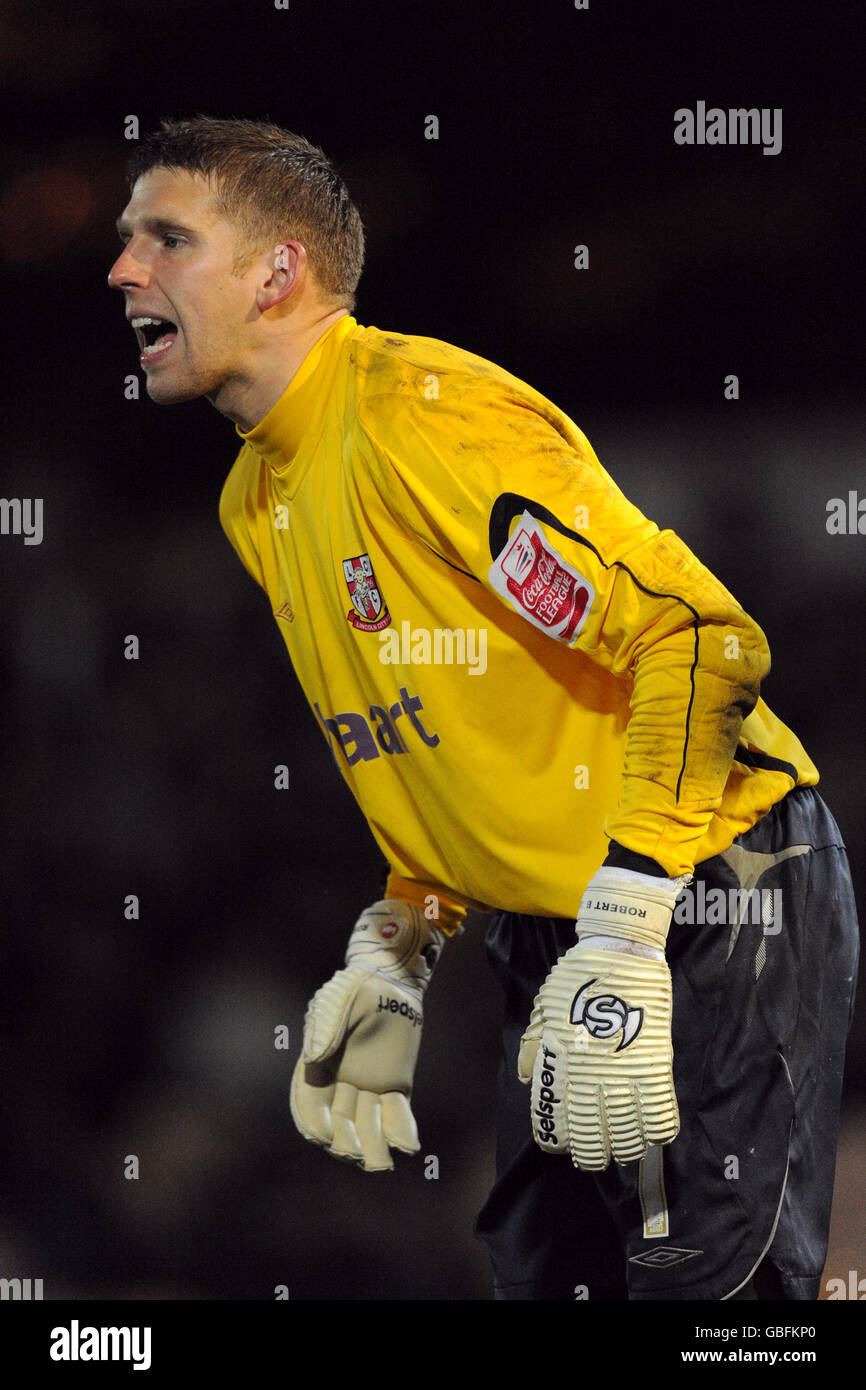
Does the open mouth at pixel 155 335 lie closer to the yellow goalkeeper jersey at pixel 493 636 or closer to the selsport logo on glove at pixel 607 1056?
the yellow goalkeeper jersey at pixel 493 636

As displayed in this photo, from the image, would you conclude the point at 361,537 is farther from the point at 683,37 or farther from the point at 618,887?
the point at 683,37

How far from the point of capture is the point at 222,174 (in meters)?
1.36

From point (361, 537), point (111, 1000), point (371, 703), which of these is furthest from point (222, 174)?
point (111, 1000)

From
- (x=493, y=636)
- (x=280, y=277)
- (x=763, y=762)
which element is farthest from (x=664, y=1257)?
(x=280, y=277)

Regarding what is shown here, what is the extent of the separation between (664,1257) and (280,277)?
0.89 metres

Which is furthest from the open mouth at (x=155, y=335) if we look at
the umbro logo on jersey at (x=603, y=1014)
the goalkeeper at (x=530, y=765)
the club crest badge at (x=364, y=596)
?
the umbro logo on jersey at (x=603, y=1014)

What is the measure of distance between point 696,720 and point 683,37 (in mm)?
848

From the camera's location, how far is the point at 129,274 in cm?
134

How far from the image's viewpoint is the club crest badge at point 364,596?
4.25 feet

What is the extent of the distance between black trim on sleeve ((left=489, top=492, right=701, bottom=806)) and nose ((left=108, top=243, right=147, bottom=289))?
1.37 ft

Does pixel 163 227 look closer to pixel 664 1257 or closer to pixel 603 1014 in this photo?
pixel 603 1014

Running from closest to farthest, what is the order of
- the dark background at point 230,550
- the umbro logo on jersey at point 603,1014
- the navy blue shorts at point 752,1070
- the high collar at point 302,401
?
the umbro logo on jersey at point 603,1014
the navy blue shorts at point 752,1070
the high collar at point 302,401
the dark background at point 230,550

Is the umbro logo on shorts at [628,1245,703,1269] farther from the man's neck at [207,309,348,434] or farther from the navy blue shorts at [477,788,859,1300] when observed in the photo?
the man's neck at [207,309,348,434]

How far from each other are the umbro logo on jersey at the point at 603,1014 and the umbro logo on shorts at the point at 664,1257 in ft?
0.81
